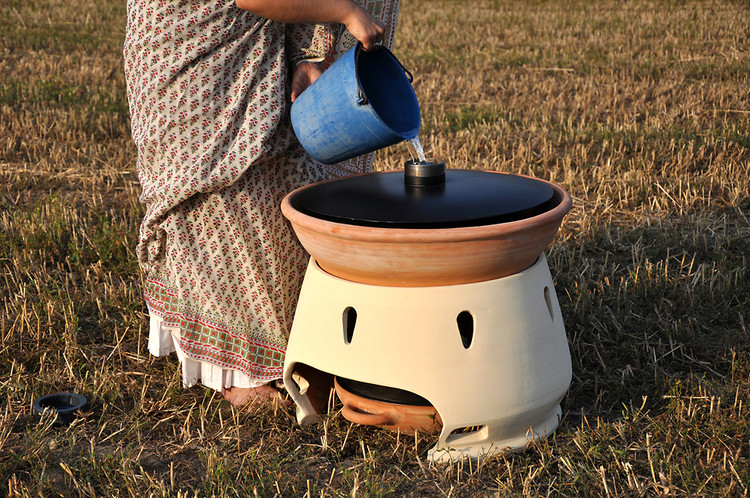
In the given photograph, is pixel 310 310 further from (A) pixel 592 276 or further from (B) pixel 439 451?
(A) pixel 592 276

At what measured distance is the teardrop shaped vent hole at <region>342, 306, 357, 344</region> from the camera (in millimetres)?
2312

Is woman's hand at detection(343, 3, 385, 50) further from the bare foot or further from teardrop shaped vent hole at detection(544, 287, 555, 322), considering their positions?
the bare foot

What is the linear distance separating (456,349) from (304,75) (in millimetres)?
1018

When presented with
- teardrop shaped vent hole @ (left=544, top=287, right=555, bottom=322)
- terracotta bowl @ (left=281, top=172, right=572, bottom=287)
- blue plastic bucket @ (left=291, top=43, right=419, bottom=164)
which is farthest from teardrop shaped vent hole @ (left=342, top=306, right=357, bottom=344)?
teardrop shaped vent hole @ (left=544, top=287, right=555, bottom=322)

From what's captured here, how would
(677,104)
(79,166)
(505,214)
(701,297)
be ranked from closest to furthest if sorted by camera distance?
1. (505,214)
2. (701,297)
3. (79,166)
4. (677,104)

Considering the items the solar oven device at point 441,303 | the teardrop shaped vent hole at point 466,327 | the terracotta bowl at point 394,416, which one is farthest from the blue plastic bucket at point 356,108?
the terracotta bowl at point 394,416

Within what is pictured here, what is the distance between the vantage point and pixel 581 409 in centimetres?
261

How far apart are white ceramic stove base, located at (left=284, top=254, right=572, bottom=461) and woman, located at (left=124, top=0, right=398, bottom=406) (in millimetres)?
396

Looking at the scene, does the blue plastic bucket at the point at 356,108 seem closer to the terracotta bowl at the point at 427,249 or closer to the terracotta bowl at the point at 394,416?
the terracotta bowl at the point at 427,249

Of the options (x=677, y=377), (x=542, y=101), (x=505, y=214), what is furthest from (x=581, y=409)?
(x=542, y=101)

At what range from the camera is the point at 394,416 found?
2.41m

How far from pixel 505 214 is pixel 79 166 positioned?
391 cm

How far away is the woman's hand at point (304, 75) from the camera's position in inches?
101

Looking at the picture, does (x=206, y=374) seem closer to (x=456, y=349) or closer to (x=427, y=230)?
(x=456, y=349)
